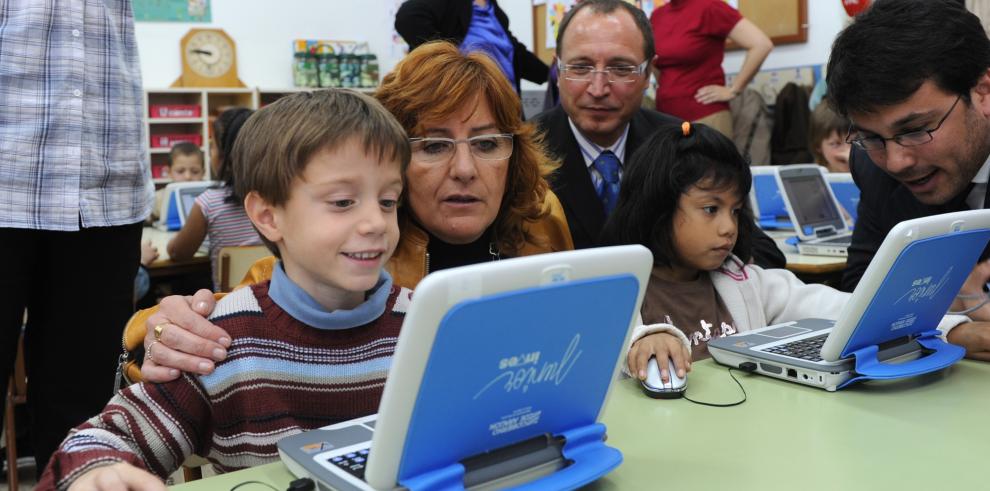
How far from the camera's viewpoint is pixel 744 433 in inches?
41.3

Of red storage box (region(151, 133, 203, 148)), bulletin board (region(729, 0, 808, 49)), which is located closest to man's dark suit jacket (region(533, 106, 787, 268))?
bulletin board (region(729, 0, 808, 49))

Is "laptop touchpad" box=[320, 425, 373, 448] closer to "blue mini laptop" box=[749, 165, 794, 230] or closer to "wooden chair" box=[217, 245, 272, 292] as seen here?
"wooden chair" box=[217, 245, 272, 292]

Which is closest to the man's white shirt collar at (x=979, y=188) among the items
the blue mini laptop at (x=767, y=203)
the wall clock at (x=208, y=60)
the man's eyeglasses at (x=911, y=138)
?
the man's eyeglasses at (x=911, y=138)

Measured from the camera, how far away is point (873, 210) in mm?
2057

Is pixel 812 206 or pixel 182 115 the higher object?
pixel 182 115

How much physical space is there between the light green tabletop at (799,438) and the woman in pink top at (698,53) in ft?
11.7

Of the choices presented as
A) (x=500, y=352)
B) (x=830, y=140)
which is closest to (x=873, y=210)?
(x=500, y=352)

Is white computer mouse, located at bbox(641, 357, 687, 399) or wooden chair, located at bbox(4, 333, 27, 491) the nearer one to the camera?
white computer mouse, located at bbox(641, 357, 687, 399)

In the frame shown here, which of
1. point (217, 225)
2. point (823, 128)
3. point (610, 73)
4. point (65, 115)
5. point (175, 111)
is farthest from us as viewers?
point (175, 111)

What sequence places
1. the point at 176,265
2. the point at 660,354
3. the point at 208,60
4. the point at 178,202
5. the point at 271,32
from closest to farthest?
1. the point at 660,354
2. the point at 176,265
3. the point at 178,202
4. the point at 208,60
5. the point at 271,32

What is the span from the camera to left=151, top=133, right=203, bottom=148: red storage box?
6938 mm

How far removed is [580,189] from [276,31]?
6.06m

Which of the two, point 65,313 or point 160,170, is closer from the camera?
Result: point 65,313

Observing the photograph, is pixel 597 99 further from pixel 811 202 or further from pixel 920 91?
pixel 811 202
